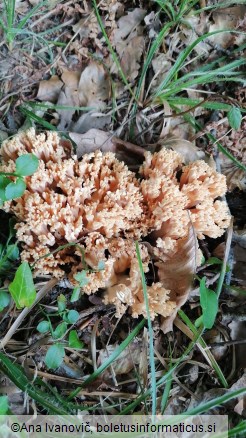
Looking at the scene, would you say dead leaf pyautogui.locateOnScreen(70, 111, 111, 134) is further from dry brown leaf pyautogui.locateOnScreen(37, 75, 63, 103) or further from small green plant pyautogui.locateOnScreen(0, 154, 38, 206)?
small green plant pyautogui.locateOnScreen(0, 154, 38, 206)

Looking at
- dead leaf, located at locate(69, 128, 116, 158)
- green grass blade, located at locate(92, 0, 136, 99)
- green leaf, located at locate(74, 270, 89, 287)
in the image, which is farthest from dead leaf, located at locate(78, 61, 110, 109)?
green leaf, located at locate(74, 270, 89, 287)

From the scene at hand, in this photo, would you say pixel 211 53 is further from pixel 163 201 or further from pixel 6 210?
pixel 6 210

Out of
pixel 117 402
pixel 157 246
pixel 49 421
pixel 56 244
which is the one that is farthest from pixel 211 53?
pixel 49 421

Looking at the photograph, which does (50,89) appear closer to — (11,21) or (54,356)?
(11,21)

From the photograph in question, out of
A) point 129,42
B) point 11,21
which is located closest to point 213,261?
point 129,42

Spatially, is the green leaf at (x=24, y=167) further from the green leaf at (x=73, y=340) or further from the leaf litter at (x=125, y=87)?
the green leaf at (x=73, y=340)

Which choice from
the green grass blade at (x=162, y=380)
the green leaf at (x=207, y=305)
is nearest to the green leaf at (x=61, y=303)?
the green grass blade at (x=162, y=380)
